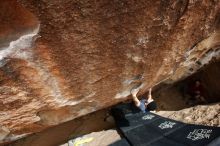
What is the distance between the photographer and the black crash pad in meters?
3.21

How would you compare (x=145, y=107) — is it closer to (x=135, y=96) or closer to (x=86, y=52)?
(x=135, y=96)

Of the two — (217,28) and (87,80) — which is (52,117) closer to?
(87,80)

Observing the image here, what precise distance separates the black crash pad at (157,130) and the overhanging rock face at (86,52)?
0.54 meters

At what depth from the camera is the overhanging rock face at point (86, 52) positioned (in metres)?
2.39

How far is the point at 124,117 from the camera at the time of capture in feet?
13.4

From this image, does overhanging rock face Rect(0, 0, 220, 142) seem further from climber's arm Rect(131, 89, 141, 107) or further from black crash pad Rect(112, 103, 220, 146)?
black crash pad Rect(112, 103, 220, 146)

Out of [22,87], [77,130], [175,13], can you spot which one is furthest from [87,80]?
[77,130]

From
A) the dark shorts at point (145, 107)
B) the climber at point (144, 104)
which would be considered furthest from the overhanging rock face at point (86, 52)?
the dark shorts at point (145, 107)

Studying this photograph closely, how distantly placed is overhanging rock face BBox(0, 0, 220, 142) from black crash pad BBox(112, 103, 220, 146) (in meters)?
0.54

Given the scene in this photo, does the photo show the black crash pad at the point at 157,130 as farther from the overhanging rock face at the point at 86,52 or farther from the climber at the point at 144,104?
the overhanging rock face at the point at 86,52

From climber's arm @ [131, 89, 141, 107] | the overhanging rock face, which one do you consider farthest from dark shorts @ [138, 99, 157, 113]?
the overhanging rock face

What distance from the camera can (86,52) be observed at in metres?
2.75

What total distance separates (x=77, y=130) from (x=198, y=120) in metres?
1.82

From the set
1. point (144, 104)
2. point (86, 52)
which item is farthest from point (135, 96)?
point (86, 52)
